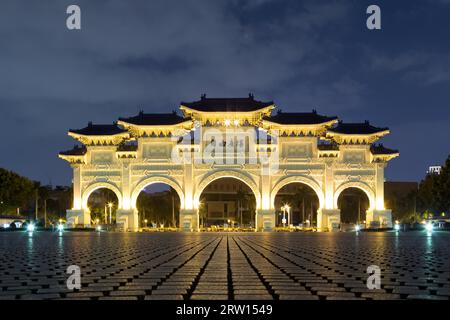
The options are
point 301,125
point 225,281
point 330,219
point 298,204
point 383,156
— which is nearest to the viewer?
point 225,281

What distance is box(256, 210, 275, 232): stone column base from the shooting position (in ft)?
156

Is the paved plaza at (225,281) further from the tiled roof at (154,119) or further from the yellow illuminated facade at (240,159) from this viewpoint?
the tiled roof at (154,119)

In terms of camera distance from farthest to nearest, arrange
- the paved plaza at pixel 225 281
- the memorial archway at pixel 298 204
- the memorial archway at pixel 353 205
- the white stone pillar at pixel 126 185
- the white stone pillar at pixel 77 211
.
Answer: the memorial archway at pixel 353 205 < the memorial archway at pixel 298 204 < the white stone pillar at pixel 77 211 < the white stone pillar at pixel 126 185 < the paved plaza at pixel 225 281

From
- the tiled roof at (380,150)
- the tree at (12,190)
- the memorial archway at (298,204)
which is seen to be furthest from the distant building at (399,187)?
the tree at (12,190)

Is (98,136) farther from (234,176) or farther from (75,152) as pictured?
(234,176)

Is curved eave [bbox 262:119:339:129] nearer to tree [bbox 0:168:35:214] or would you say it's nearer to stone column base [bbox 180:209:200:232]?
stone column base [bbox 180:209:200:232]

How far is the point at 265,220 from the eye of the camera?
1875 inches

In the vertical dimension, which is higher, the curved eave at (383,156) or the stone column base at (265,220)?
the curved eave at (383,156)

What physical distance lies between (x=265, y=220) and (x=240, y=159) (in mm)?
5256

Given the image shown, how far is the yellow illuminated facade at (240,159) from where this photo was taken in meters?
47.9

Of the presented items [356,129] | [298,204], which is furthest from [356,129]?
[298,204]

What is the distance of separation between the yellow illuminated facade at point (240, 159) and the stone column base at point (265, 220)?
0.08 metres

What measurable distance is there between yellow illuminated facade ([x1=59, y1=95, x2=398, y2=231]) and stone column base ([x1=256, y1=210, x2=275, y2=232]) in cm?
8
